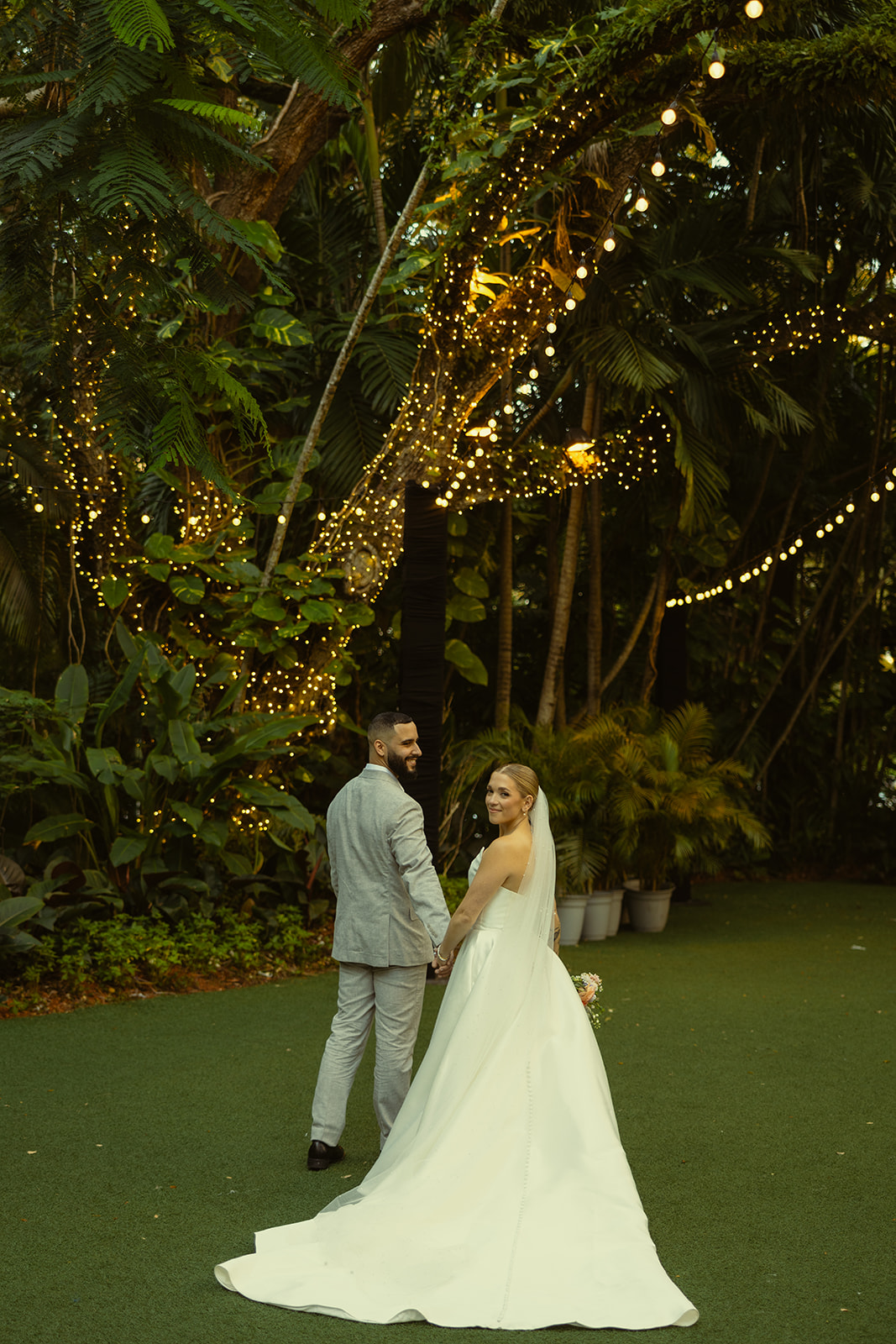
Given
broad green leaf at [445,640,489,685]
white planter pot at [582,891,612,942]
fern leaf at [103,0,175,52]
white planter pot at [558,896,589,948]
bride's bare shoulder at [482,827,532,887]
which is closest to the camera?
fern leaf at [103,0,175,52]

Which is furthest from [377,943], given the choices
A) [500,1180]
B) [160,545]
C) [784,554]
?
[784,554]

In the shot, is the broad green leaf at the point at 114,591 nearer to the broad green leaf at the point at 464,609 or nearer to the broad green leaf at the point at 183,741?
the broad green leaf at the point at 183,741

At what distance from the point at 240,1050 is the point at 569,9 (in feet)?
23.1

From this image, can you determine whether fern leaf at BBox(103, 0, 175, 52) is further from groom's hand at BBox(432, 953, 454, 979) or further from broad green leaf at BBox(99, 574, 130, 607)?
broad green leaf at BBox(99, 574, 130, 607)

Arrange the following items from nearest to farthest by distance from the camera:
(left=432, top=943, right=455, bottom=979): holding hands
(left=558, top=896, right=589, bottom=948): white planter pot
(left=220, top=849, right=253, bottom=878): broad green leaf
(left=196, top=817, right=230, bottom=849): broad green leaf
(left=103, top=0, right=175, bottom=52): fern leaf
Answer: (left=103, top=0, right=175, bottom=52): fern leaf < (left=432, top=943, right=455, bottom=979): holding hands < (left=196, top=817, right=230, bottom=849): broad green leaf < (left=220, top=849, right=253, bottom=878): broad green leaf < (left=558, top=896, right=589, bottom=948): white planter pot

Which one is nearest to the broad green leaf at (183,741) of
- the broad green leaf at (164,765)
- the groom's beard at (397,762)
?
the broad green leaf at (164,765)

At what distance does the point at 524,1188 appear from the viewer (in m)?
3.51

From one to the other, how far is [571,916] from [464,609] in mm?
2404

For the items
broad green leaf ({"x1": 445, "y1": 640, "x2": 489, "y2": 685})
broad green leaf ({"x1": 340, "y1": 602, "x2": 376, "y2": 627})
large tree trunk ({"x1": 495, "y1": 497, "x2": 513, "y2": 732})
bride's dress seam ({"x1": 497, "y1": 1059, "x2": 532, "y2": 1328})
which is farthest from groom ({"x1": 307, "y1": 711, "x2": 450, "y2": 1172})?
large tree trunk ({"x1": 495, "y1": 497, "x2": 513, "y2": 732})

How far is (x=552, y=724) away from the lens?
1059 cm

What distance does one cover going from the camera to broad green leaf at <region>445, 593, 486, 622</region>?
9.36m

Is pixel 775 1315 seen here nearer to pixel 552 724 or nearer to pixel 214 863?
pixel 214 863

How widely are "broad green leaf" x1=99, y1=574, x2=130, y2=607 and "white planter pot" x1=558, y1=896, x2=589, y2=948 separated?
3660 millimetres

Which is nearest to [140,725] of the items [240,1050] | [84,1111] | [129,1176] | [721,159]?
[240,1050]
